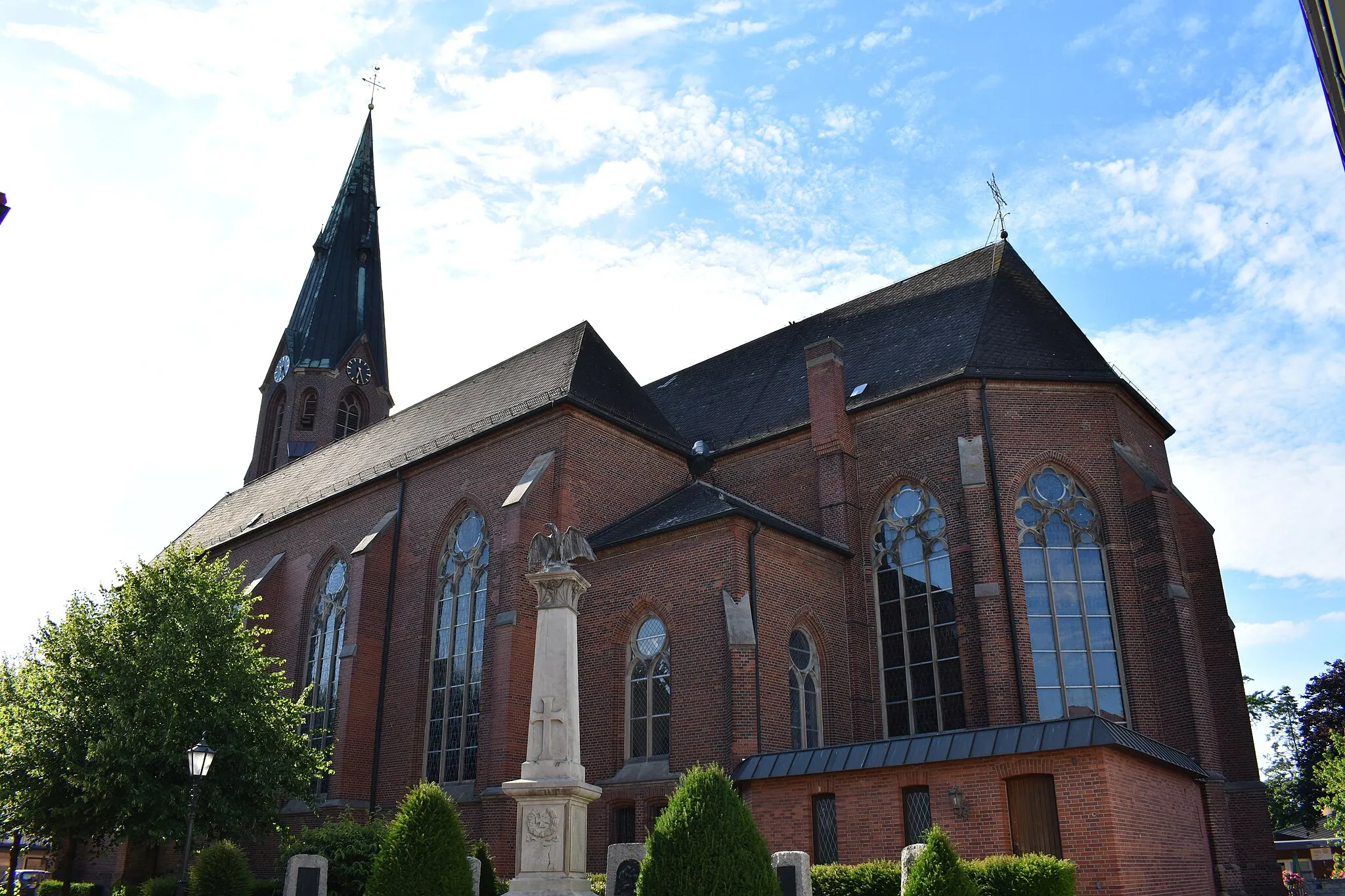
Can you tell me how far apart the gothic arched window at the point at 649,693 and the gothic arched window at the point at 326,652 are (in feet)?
34.1

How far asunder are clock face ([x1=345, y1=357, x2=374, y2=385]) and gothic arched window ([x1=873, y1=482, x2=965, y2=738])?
2858 cm

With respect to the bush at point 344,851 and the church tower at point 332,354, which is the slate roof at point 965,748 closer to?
the bush at point 344,851

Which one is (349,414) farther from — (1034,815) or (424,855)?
(1034,815)

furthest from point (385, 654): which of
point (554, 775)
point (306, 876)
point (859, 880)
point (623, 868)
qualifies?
point (859, 880)

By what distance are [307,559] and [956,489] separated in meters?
19.0

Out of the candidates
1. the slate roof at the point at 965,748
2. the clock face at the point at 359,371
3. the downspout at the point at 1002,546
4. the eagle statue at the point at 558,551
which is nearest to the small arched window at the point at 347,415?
the clock face at the point at 359,371

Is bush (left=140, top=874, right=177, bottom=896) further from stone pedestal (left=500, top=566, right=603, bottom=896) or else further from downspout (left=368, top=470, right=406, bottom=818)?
stone pedestal (left=500, top=566, right=603, bottom=896)

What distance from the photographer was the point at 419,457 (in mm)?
26844

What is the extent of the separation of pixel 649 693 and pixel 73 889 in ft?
70.6

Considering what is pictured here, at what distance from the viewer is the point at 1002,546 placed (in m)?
19.9

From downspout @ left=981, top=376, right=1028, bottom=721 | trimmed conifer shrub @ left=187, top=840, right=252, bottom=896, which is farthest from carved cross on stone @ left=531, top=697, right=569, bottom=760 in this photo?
trimmed conifer shrub @ left=187, top=840, right=252, bottom=896

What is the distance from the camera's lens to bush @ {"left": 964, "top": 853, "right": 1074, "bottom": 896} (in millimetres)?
12203

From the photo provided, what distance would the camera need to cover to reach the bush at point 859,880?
1349 centimetres

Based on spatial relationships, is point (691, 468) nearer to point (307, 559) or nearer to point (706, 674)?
point (706, 674)
